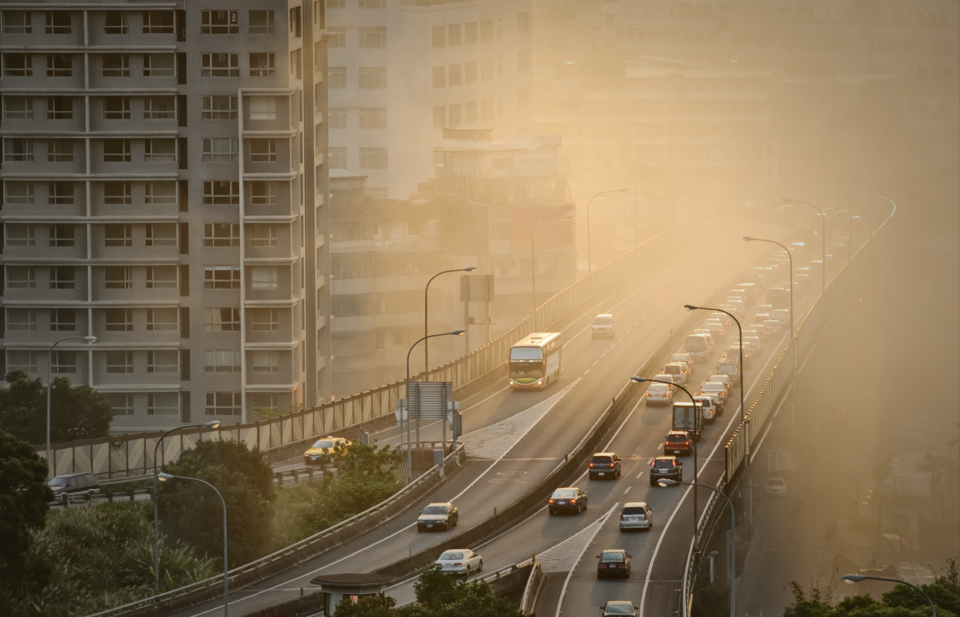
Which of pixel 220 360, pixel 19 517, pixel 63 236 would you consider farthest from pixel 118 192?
pixel 19 517

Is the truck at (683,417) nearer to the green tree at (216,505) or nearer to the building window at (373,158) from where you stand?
the green tree at (216,505)

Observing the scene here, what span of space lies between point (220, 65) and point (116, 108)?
7.42 metres

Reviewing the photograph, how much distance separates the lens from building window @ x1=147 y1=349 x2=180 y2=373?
353 feet

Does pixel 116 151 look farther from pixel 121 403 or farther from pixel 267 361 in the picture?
pixel 267 361

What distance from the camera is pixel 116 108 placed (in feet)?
348

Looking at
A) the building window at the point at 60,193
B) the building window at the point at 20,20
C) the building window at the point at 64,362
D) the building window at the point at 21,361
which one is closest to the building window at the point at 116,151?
the building window at the point at 60,193

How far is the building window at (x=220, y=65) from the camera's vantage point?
105062 millimetres

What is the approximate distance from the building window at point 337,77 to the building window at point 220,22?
73.4m

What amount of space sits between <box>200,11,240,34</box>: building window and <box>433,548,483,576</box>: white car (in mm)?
47562

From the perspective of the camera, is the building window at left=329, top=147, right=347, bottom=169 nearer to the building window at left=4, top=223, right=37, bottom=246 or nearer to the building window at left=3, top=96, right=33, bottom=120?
the building window at left=4, top=223, right=37, bottom=246

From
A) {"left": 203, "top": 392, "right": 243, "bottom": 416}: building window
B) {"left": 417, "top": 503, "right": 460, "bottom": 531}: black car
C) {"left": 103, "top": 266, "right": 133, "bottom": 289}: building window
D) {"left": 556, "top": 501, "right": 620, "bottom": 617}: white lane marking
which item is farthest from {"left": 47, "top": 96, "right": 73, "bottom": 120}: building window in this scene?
{"left": 556, "top": 501, "right": 620, "bottom": 617}: white lane marking

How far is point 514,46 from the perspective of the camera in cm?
19688

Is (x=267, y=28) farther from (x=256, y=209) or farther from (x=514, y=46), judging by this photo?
(x=514, y=46)

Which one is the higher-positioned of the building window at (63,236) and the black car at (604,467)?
the building window at (63,236)
